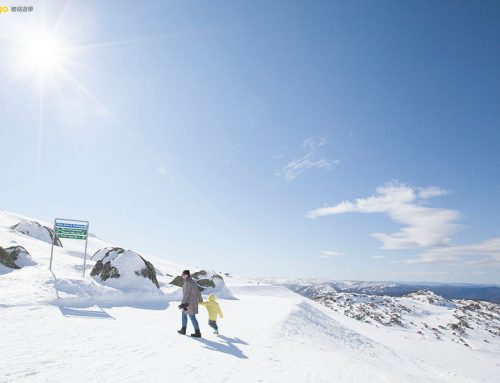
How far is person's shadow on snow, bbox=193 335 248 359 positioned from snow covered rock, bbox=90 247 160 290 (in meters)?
9.98

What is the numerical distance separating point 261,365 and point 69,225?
14.4m

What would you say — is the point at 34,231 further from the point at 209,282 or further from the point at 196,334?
the point at 196,334

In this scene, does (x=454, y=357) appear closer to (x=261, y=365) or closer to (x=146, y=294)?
(x=146, y=294)

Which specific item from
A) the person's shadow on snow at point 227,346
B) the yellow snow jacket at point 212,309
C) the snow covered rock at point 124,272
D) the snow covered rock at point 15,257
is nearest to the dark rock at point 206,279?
the snow covered rock at point 124,272

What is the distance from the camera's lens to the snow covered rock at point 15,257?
1755 centimetres

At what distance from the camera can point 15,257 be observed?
755 inches

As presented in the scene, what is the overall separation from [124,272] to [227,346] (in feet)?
38.2

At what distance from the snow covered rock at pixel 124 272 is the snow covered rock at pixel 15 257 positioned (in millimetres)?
3874

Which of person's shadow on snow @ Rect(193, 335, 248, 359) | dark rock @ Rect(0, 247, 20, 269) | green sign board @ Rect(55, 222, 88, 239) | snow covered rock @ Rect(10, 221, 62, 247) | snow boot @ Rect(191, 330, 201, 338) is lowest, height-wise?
person's shadow on snow @ Rect(193, 335, 248, 359)

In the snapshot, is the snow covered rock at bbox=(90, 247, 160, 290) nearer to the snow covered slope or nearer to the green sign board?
the snow covered slope

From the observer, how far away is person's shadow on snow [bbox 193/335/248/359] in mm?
9166

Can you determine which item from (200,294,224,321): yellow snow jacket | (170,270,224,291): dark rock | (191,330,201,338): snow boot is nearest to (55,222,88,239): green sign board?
(200,294,224,321): yellow snow jacket

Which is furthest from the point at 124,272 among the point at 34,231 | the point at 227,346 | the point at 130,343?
the point at 34,231

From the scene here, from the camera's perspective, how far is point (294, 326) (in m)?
16.4
